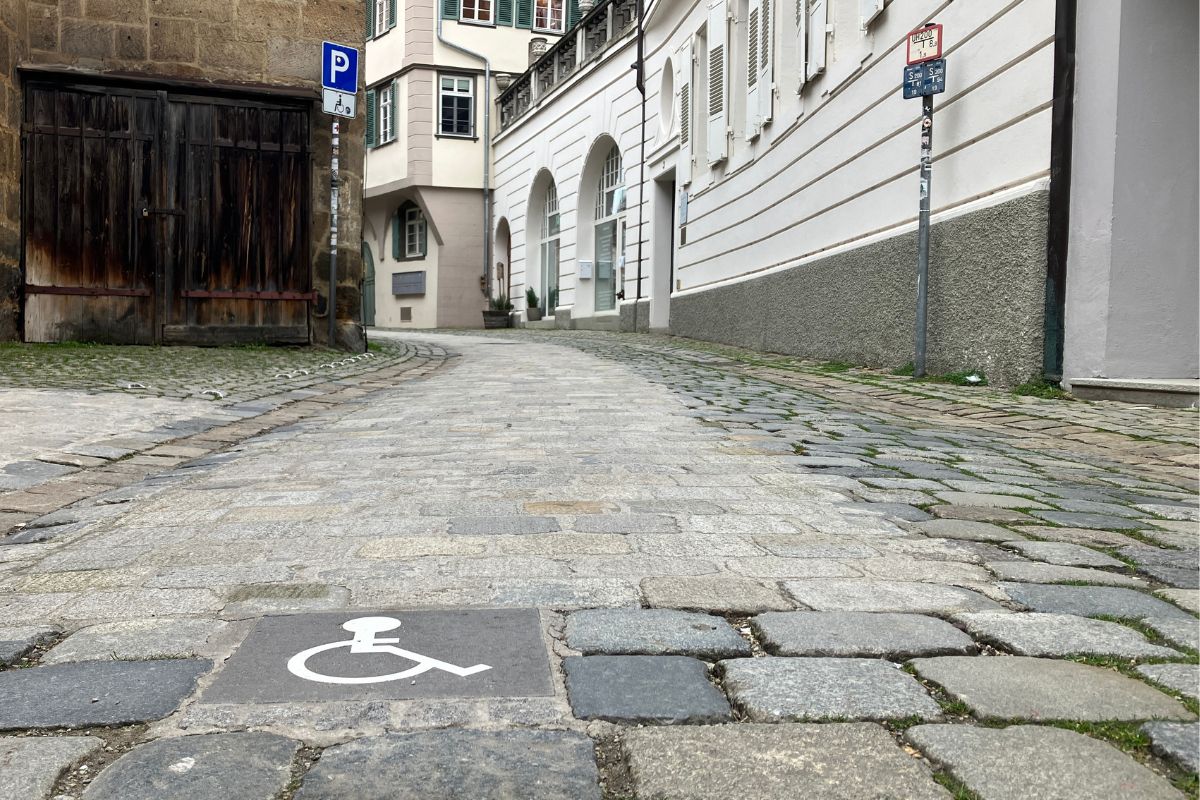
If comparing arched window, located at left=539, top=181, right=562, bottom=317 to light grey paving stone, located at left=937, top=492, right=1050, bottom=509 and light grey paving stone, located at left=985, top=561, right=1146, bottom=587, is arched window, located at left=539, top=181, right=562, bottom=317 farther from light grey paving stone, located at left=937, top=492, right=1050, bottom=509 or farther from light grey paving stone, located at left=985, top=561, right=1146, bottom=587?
light grey paving stone, located at left=985, top=561, right=1146, bottom=587

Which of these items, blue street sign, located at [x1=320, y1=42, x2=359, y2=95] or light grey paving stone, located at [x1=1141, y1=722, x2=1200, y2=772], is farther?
blue street sign, located at [x1=320, y1=42, x2=359, y2=95]

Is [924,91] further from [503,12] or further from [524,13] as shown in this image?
[524,13]

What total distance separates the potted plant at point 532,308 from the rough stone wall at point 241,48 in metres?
16.0

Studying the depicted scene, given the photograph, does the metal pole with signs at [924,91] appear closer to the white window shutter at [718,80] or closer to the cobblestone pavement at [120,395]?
the cobblestone pavement at [120,395]

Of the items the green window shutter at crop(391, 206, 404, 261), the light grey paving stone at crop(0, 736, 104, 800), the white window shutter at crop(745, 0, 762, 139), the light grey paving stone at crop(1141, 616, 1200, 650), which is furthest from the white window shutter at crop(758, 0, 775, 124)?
the green window shutter at crop(391, 206, 404, 261)

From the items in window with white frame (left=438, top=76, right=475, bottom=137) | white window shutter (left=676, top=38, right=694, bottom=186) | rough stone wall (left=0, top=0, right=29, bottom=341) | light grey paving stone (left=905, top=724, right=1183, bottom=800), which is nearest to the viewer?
light grey paving stone (left=905, top=724, right=1183, bottom=800)

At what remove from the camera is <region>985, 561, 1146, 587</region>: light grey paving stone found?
122 inches

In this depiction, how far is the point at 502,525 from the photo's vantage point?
3828mm

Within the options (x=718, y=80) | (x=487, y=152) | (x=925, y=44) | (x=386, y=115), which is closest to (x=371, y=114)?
(x=386, y=115)

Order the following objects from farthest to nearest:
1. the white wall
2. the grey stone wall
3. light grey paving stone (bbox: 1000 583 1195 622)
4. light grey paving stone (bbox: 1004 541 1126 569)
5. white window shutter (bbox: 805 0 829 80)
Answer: white window shutter (bbox: 805 0 829 80) → the white wall → the grey stone wall → light grey paving stone (bbox: 1004 541 1126 569) → light grey paving stone (bbox: 1000 583 1195 622)

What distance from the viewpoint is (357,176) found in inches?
526

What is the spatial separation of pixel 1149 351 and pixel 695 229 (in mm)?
12209

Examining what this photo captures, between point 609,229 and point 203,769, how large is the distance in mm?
24501

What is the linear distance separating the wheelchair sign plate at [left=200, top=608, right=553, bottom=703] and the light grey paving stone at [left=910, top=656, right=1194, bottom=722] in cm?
77
